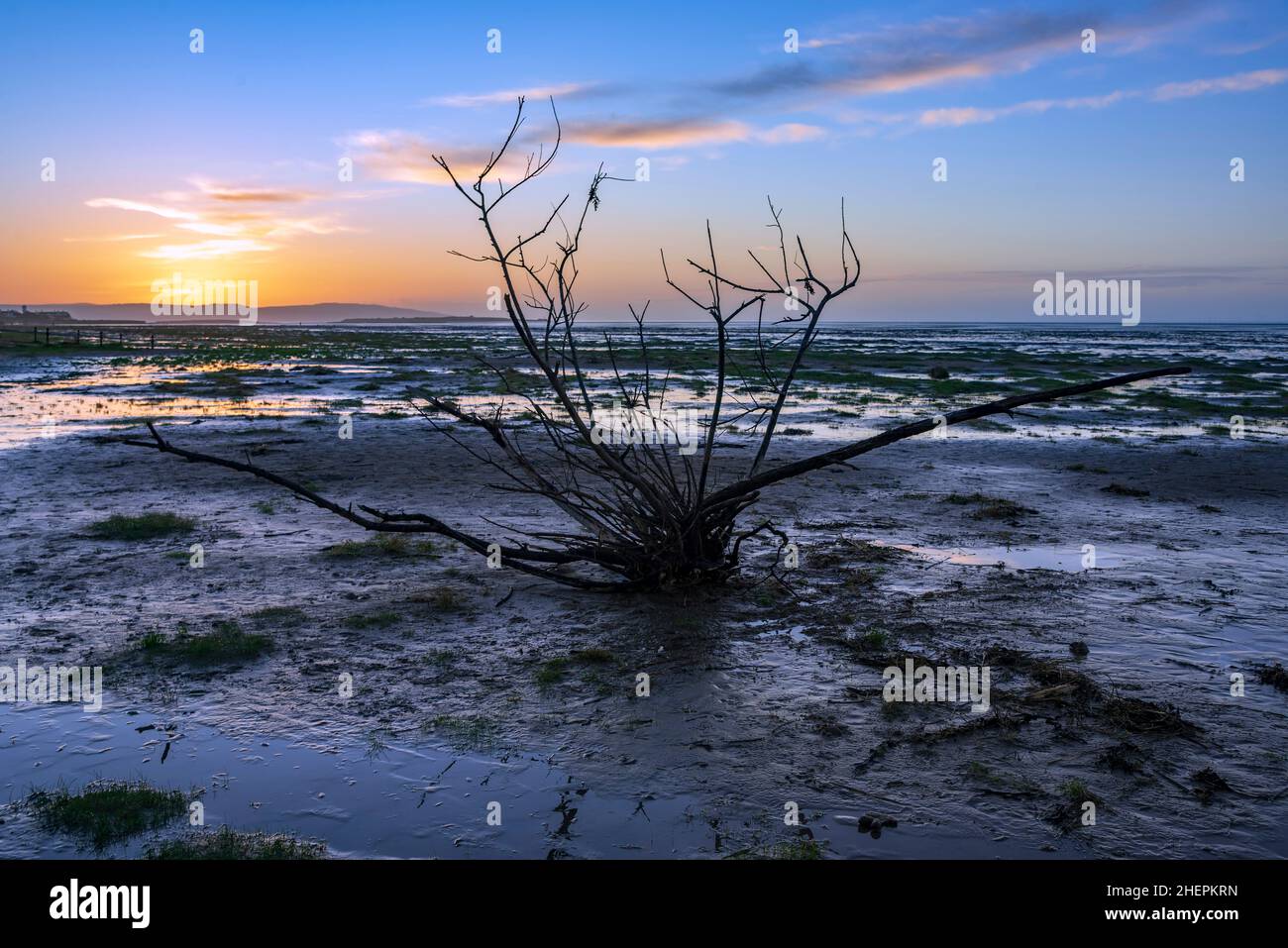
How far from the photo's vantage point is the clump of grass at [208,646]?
591cm

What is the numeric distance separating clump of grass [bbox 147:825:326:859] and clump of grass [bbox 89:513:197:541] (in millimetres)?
6209

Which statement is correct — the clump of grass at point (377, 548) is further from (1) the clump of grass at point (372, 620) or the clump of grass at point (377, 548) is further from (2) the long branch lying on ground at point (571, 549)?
(1) the clump of grass at point (372, 620)

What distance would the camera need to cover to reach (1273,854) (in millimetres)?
3697

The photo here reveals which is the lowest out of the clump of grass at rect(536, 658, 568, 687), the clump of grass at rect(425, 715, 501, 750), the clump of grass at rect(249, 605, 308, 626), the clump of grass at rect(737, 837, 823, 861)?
the clump of grass at rect(737, 837, 823, 861)

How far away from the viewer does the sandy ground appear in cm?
401

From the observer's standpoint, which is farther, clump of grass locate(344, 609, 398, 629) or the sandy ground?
clump of grass locate(344, 609, 398, 629)

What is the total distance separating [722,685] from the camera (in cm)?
559

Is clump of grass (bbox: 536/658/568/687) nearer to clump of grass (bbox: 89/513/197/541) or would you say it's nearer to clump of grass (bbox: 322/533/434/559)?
clump of grass (bbox: 322/533/434/559)

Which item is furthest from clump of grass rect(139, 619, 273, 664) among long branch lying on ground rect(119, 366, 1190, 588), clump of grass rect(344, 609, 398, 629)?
long branch lying on ground rect(119, 366, 1190, 588)

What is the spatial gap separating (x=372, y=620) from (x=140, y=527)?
164 inches

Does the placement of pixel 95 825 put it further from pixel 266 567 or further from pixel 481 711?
pixel 266 567
